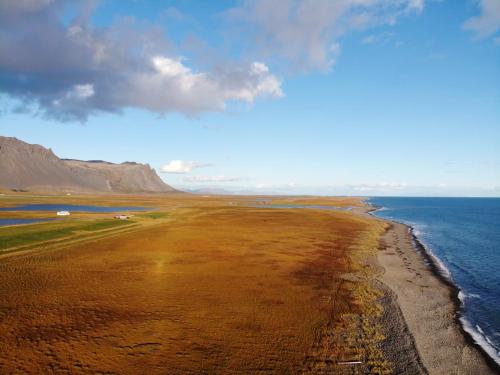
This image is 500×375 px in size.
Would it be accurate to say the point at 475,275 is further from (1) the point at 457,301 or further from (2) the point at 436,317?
(2) the point at 436,317

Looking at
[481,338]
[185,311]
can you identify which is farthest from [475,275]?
[185,311]

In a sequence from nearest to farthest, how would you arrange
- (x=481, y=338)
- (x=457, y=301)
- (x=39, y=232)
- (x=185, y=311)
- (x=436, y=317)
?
(x=481, y=338)
(x=185, y=311)
(x=436, y=317)
(x=457, y=301)
(x=39, y=232)

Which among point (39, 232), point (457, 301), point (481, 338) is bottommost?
point (481, 338)

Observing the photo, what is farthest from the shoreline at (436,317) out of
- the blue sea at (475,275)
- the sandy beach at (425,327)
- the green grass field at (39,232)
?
the green grass field at (39,232)

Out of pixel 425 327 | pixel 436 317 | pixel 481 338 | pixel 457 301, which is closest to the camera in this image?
pixel 481 338

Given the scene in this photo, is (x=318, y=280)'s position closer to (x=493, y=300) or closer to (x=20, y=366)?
(x=493, y=300)

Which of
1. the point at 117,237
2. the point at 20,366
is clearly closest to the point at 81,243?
the point at 117,237

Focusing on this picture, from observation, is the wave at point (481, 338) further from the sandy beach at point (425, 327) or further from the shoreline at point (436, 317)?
the sandy beach at point (425, 327)

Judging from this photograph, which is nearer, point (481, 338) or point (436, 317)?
point (481, 338)

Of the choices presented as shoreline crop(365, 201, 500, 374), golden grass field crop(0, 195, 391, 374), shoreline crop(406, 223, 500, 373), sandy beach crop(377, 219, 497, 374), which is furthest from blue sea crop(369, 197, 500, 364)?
golden grass field crop(0, 195, 391, 374)
